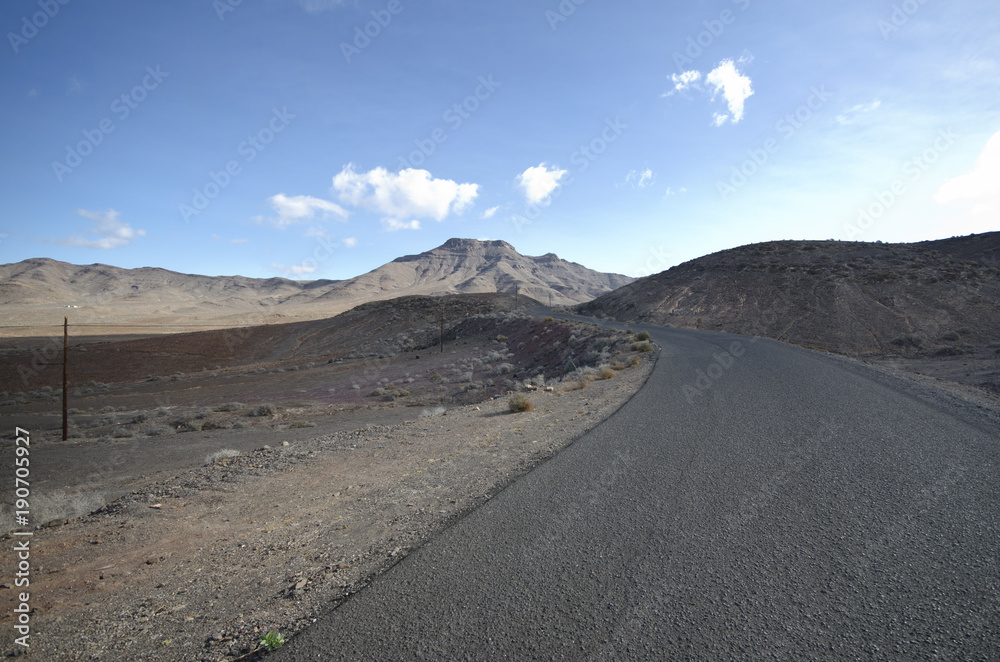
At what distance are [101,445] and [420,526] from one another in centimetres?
1566

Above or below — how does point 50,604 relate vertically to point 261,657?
below

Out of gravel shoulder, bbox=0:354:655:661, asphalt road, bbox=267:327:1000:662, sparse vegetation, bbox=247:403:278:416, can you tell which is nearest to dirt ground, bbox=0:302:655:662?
gravel shoulder, bbox=0:354:655:661

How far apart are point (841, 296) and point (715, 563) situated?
45.6 m

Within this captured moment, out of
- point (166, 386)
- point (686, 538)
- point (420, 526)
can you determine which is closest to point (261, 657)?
point (420, 526)

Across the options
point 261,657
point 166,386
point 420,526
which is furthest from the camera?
point 166,386

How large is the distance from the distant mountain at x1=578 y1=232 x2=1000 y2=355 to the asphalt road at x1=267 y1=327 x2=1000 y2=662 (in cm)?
2913

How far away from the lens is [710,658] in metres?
2.79

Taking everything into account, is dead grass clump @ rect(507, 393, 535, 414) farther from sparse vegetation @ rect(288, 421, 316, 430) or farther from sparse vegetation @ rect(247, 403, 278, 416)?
sparse vegetation @ rect(247, 403, 278, 416)

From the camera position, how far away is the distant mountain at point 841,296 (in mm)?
33281

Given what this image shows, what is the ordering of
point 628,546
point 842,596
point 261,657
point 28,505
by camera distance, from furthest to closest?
point 28,505 → point 628,546 → point 842,596 → point 261,657

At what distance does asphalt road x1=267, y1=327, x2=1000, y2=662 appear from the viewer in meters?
Result: 2.96

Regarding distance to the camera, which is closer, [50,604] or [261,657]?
[261,657]

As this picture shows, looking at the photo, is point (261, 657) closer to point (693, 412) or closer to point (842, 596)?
point (842, 596)

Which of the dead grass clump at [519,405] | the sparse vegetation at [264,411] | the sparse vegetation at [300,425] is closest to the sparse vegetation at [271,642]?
the dead grass clump at [519,405]
